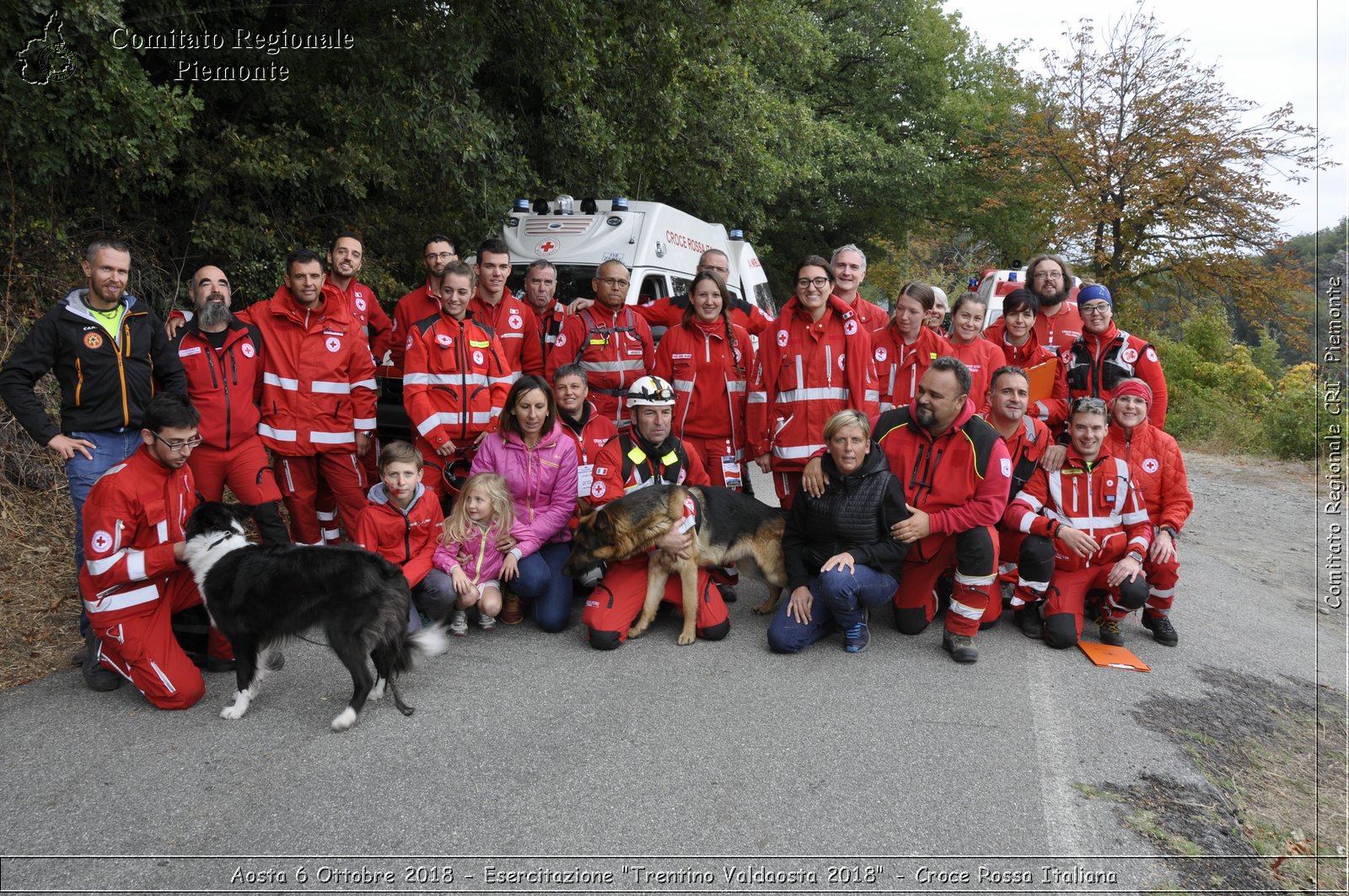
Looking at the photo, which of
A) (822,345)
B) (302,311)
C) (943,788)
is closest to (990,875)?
(943,788)

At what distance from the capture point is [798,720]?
3.97 m

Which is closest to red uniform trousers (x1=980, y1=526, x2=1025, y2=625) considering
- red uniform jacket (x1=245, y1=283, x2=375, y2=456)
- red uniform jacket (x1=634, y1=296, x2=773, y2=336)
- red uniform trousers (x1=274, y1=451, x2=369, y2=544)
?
red uniform jacket (x1=634, y1=296, x2=773, y2=336)

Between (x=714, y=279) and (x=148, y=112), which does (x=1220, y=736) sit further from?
(x=148, y=112)

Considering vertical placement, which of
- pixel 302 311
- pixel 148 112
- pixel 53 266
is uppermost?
pixel 148 112

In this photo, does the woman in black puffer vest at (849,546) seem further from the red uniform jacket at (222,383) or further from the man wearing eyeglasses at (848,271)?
the red uniform jacket at (222,383)

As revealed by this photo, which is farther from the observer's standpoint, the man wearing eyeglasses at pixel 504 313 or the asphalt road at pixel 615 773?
the man wearing eyeglasses at pixel 504 313

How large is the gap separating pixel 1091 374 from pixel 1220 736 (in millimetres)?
2974

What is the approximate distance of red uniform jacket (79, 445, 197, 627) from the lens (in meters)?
3.89

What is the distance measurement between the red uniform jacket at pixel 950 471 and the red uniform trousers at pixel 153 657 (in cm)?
405

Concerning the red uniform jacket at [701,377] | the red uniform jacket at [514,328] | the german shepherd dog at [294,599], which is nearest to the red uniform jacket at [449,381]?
the red uniform jacket at [514,328]

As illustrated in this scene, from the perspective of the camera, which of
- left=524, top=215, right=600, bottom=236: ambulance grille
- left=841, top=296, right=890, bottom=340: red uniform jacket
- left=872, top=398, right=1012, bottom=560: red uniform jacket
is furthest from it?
left=524, top=215, right=600, bottom=236: ambulance grille

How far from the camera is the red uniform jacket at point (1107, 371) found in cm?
598

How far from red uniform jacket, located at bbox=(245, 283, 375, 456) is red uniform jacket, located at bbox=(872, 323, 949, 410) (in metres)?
3.79

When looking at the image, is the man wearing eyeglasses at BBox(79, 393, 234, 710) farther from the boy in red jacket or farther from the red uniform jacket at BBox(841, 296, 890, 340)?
the red uniform jacket at BBox(841, 296, 890, 340)
